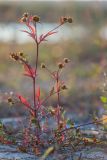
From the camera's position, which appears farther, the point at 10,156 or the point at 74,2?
the point at 74,2

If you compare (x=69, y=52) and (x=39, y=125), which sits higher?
(x=69, y=52)

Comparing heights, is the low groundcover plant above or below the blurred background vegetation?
below

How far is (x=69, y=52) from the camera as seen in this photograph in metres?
8.32

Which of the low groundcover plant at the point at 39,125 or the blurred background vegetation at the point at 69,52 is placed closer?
the low groundcover plant at the point at 39,125

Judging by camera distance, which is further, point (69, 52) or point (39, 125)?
point (69, 52)

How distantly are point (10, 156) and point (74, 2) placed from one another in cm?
612

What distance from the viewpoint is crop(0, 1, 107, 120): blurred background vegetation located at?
18.3ft

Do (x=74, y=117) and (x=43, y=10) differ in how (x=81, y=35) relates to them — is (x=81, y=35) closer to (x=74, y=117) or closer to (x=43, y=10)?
(x=43, y=10)

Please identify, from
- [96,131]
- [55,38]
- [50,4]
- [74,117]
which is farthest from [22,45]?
[96,131]

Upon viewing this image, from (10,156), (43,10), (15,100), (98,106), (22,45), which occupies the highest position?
(43,10)

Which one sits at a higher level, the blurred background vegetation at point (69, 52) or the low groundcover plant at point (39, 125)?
the blurred background vegetation at point (69, 52)

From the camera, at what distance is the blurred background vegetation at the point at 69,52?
5.57 meters

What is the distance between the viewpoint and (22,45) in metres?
9.05

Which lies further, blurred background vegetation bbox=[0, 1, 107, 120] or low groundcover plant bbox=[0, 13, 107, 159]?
blurred background vegetation bbox=[0, 1, 107, 120]
